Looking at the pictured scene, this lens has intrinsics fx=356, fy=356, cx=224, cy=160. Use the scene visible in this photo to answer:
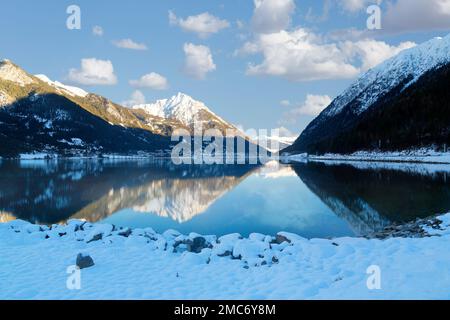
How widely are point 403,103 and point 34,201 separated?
6937 inches

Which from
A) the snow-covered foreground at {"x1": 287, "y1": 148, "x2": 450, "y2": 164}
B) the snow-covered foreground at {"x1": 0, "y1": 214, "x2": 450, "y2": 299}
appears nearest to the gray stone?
the snow-covered foreground at {"x1": 0, "y1": 214, "x2": 450, "y2": 299}

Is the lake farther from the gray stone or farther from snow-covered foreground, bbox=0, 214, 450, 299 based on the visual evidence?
the gray stone

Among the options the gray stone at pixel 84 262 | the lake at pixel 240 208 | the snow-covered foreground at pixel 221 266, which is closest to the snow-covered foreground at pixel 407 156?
the lake at pixel 240 208

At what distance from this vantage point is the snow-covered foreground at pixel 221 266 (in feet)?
38.2

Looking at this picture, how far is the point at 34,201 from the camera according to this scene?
122 feet

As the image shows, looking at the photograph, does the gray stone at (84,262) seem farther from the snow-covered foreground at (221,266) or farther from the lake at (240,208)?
the lake at (240,208)

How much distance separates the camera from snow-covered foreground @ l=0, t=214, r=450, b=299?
11.7 metres

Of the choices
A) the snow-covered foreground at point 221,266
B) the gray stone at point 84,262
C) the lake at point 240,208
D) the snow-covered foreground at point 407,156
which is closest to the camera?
the snow-covered foreground at point 221,266

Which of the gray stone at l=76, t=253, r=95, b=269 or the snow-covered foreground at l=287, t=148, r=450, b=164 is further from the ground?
the snow-covered foreground at l=287, t=148, r=450, b=164

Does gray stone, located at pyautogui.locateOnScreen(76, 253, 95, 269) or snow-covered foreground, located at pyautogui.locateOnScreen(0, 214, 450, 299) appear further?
gray stone, located at pyautogui.locateOnScreen(76, 253, 95, 269)

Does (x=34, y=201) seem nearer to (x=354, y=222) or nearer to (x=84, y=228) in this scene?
(x=84, y=228)
